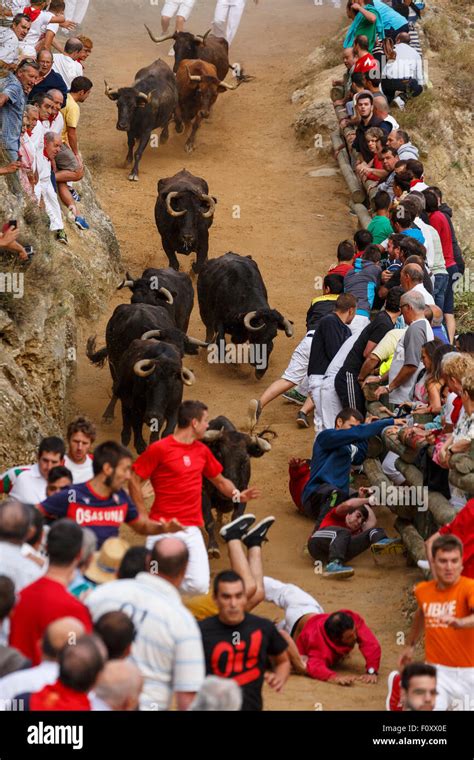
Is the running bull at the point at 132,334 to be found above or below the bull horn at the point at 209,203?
below

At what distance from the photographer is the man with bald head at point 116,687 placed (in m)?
6.69

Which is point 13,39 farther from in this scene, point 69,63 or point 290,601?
point 290,601

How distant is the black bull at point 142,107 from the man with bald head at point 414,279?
9.81 metres

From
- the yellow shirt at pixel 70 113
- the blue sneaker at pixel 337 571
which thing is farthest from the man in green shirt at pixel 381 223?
the blue sneaker at pixel 337 571

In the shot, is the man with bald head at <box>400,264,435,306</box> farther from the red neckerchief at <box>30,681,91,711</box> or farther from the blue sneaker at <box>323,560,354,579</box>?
the red neckerchief at <box>30,681,91,711</box>

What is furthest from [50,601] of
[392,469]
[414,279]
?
[414,279]

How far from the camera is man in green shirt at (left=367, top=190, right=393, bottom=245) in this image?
1659cm

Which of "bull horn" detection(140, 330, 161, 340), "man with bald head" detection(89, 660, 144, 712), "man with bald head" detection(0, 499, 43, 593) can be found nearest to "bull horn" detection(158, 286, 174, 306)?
"bull horn" detection(140, 330, 161, 340)

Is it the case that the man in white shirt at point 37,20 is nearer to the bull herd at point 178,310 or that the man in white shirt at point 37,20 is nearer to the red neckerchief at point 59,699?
the bull herd at point 178,310

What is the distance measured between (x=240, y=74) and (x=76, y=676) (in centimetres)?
2184

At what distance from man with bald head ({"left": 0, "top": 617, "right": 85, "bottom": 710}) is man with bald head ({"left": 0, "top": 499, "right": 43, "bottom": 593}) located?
0.90 meters

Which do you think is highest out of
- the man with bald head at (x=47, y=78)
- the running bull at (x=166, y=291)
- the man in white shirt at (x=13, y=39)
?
the man in white shirt at (x=13, y=39)
